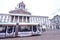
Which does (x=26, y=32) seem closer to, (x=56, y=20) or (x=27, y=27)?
(x=27, y=27)

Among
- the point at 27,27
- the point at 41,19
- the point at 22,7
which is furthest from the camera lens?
the point at 41,19

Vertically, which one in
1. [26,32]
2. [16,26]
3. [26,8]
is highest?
[26,8]

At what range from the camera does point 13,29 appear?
7.89 m

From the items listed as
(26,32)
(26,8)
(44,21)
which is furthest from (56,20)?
(26,32)

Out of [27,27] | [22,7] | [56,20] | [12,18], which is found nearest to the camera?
[27,27]

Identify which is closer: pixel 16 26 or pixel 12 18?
pixel 16 26

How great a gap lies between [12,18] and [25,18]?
1.63 m

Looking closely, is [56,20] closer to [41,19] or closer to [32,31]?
[41,19]

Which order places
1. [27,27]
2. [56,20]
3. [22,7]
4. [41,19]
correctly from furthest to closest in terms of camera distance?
[56,20], [41,19], [22,7], [27,27]

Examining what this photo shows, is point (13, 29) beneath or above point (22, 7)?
beneath

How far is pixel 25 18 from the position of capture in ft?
34.3

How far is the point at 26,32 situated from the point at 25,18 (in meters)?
2.74

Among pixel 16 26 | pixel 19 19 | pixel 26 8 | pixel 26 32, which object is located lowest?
pixel 26 32

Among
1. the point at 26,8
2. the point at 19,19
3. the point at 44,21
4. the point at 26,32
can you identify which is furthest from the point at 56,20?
the point at 26,32
